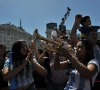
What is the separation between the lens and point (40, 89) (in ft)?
15.9

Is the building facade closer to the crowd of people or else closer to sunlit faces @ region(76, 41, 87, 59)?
the crowd of people

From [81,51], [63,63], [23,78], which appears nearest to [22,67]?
[23,78]

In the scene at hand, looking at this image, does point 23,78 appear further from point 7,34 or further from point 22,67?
point 7,34

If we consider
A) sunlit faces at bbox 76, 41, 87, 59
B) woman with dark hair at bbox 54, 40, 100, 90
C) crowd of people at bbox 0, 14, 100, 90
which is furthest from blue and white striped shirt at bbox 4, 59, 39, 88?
sunlit faces at bbox 76, 41, 87, 59

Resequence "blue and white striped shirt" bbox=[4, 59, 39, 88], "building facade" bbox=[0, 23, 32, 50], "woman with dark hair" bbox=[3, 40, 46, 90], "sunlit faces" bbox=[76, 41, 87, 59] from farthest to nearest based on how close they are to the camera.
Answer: "building facade" bbox=[0, 23, 32, 50] → "blue and white striped shirt" bbox=[4, 59, 39, 88] → "woman with dark hair" bbox=[3, 40, 46, 90] → "sunlit faces" bbox=[76, 41, 87, 59]

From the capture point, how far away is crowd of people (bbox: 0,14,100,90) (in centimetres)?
238

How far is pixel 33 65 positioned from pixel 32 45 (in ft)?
1.41

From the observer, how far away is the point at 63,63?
2.88 m

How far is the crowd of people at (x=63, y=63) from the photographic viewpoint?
7.82ft

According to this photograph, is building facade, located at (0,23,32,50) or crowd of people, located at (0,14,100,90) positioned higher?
building facade, located at (0,23,32,50)

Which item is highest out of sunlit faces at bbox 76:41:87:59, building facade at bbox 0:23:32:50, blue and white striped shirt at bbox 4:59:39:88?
building facade at bbox 0:23:32:50

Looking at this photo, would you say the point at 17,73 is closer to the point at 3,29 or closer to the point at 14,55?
the point at 14,55

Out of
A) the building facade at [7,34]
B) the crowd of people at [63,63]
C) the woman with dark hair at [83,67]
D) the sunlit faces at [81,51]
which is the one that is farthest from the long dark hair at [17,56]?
the building facade at [7,34]

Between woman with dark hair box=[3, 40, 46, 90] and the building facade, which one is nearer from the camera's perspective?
woman with dark hair box=[3, 40, 46, 90]
